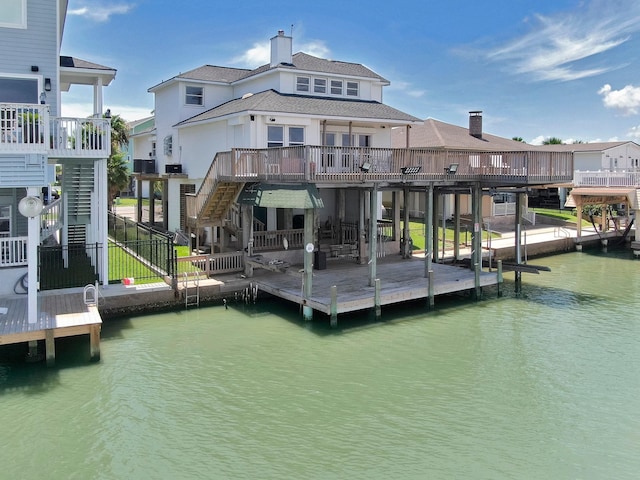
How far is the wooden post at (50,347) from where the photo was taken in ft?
40.9

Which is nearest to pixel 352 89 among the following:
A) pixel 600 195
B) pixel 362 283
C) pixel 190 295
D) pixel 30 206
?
pixel 362 283

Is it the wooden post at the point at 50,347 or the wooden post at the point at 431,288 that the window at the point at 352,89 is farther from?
the wooden post at the point at 50,347

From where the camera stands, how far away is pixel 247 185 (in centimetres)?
1962

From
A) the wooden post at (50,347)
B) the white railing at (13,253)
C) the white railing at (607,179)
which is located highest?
the white railing at (607,179)

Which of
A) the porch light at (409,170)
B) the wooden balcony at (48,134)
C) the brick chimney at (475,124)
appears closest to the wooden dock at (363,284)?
the porch light at (409,170)

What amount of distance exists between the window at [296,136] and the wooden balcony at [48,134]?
806 centimetres

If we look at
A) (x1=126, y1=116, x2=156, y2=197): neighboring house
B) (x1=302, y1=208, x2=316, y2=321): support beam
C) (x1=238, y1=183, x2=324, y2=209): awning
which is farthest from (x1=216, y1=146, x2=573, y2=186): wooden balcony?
(x1=126, y1=116, x2=156, y2=197): neighboring house

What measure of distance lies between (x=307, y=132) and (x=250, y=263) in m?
6.29

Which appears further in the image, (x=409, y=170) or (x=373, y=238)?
(x=409, y=170)

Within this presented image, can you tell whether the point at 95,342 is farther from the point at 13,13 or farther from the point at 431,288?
the point at 13,13

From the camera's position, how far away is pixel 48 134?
13.7 metres

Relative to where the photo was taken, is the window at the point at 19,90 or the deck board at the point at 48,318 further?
the window at the point at 19,90

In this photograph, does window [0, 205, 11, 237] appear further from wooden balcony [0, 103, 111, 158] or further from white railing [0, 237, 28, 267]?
wooden balcony [0, 103, 111, 158]

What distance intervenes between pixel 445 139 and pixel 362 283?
18.0 meters
